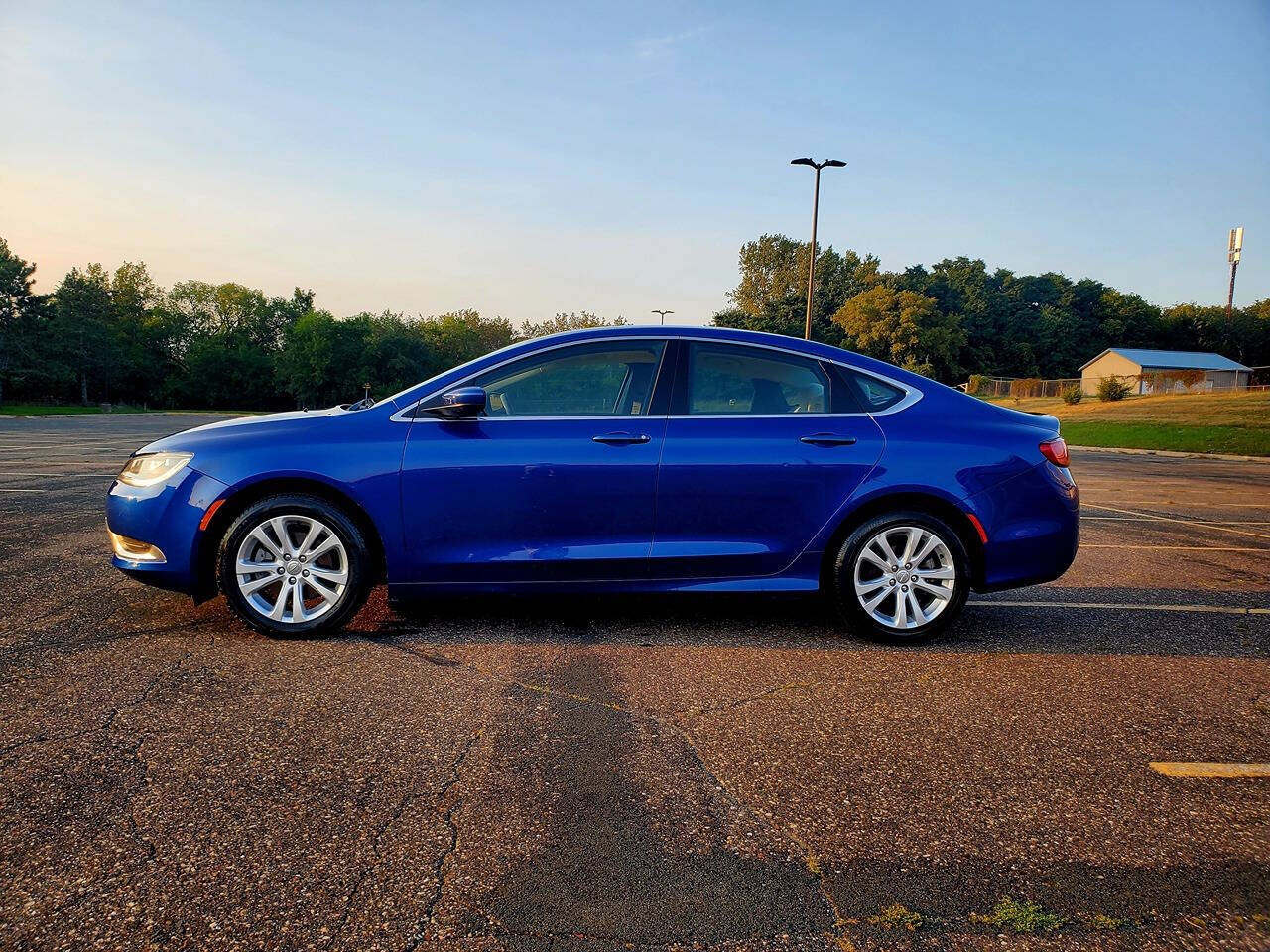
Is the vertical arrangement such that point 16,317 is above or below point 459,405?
above

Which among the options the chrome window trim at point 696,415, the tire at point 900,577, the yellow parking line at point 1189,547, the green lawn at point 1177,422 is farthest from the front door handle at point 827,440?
the green lawn at point 1177,422

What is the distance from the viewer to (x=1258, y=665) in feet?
13.0

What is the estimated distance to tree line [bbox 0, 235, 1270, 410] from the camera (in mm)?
63031

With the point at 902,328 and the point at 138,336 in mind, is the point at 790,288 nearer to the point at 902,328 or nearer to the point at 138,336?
the point at 902,328

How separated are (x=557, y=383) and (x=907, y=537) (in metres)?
2.10

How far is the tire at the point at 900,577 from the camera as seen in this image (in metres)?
4.26

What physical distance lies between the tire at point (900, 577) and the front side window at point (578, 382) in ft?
4.64

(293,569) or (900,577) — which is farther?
(900,577)

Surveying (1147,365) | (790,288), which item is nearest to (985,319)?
(1147,365)

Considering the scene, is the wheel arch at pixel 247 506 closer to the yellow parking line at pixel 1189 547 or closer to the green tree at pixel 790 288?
the yellow parking line at pixel 1189 547

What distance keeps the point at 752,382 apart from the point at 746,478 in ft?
1.94

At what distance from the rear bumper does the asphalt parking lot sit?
1.31 ft

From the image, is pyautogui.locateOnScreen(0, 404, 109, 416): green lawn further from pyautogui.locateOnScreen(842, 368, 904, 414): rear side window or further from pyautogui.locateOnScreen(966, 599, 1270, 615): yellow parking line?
pyautogui.locateOnScreen(966, 599, 1270, 615): yellow parking line

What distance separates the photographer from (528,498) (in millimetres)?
4117
